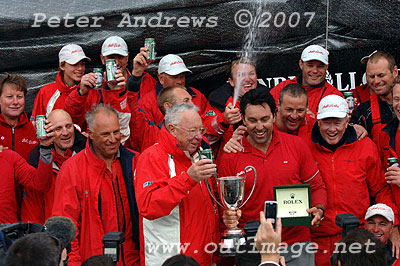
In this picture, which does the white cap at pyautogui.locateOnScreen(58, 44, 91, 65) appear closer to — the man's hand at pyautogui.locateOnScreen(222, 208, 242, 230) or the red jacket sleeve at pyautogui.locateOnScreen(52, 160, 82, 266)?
the red jacket sleeve at pyautogui.locateOnScreen(52, 160, 82, 266)

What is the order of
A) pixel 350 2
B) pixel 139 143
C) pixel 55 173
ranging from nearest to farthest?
pixel 55 173 → pixel 139 143 → pixel 350 2

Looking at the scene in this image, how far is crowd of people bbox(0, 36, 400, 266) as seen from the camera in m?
4.31

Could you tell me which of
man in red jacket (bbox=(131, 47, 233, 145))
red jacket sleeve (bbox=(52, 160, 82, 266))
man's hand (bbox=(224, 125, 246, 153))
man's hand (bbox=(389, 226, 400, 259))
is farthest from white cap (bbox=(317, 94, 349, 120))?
red jacket sleeve (bbox=(52, 160, 82, 266))

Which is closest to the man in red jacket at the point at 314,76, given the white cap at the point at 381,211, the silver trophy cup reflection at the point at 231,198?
the white cap at the point at 381,211

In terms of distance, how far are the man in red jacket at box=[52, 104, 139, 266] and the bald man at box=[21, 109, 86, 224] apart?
0.44 metres

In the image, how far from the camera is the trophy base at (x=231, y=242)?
13.4ft

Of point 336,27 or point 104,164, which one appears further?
point 336,27

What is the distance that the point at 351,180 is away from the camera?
4746 millimetres

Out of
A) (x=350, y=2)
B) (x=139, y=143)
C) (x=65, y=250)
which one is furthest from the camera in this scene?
(x=350, y=2)

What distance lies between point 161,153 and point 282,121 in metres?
1.30

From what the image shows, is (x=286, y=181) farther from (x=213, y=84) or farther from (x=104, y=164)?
(x=213, y=84)

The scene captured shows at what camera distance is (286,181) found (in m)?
4.60

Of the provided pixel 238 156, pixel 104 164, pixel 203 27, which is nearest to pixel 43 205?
pixel 104 164

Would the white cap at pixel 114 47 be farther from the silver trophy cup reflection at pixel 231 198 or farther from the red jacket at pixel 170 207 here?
the silver trophy cup reflection at pixel 231 198
